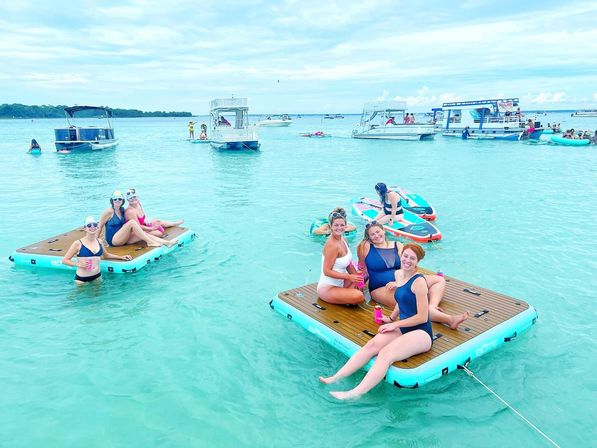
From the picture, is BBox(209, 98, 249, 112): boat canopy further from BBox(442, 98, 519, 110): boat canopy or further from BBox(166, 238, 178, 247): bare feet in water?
BBox(442, 98, 519, 110): boat canopy

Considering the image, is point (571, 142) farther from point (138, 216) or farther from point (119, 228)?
point (119, 228)

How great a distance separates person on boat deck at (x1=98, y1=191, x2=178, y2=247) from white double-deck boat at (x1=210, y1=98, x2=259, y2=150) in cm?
2849

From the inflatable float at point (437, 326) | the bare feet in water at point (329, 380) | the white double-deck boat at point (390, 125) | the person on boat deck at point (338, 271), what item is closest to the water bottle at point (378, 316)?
the inflatable float at point (437, 326)

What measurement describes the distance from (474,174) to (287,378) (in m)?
22.9

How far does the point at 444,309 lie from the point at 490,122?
170ft

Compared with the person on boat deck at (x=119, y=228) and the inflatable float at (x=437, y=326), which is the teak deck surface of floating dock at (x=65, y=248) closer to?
the person on boat deck at (x=119, y=228)

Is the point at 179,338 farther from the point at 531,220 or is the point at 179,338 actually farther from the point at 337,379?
the point at 531,220

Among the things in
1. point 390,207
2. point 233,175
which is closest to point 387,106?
point 233,175

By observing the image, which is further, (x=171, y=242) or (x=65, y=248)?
(x=171, y=242)

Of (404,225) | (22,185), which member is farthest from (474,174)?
(22,185)

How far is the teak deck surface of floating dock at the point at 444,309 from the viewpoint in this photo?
5.76 m

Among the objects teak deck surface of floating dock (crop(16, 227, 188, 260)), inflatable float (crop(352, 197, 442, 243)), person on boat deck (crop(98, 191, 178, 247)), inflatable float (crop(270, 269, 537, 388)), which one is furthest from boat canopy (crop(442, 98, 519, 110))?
person on boat deck (crop(98, 191, 178, 247))

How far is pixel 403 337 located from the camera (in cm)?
538

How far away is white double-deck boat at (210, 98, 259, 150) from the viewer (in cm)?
3709
